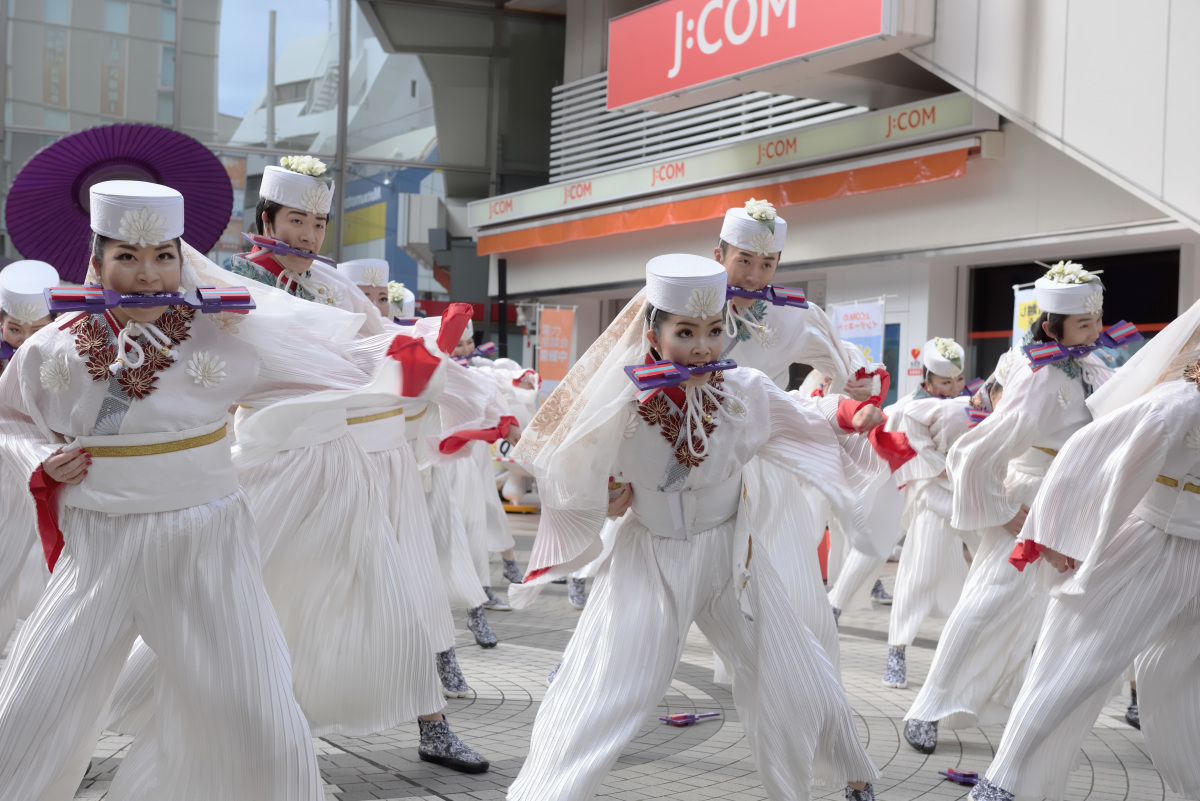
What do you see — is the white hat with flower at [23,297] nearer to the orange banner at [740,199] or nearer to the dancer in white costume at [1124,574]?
the dancer in white costume at [1124,574]

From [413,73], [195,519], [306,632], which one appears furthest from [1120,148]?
[413,73]

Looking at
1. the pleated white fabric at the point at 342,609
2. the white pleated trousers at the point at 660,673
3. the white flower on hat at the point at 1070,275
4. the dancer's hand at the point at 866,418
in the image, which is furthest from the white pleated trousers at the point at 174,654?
the white flower on hat at the point at 1070,275

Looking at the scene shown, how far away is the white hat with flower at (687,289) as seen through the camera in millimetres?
3568

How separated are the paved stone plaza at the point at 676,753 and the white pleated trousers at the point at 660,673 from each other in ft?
2.98

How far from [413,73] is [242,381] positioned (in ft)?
59.2

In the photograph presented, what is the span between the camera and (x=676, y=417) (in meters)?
3.62

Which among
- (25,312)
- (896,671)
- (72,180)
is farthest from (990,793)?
(25,312)

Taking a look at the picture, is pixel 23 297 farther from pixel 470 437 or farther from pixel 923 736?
pixel 923 736

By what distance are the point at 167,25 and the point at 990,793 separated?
18117 millimetres

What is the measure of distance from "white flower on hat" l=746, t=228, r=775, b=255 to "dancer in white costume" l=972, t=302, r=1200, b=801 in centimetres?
141

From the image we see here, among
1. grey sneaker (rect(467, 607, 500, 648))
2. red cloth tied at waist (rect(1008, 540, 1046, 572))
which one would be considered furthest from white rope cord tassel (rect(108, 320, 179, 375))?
grey sneaker (rect(467, 607, 500, 648))

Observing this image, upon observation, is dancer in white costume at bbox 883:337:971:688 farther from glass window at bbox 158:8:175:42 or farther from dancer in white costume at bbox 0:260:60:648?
glass window at bbox 158:8:175:42

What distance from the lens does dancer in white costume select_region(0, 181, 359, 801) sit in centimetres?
308

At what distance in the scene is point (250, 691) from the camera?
310 centimetres
